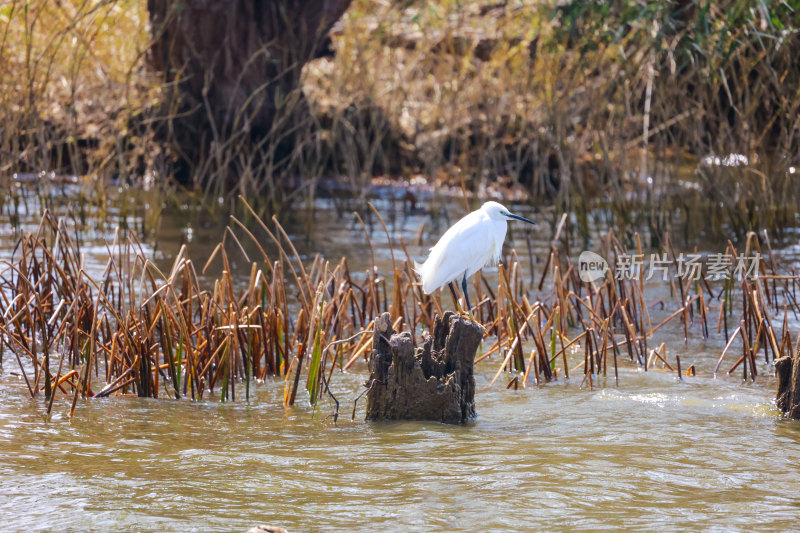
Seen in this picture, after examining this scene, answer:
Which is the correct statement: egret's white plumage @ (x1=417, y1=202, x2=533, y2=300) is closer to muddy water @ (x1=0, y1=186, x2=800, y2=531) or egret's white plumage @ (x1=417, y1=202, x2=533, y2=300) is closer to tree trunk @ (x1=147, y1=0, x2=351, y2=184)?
muddy water @ (x1=0, y1=186, x2=800, y2=531)

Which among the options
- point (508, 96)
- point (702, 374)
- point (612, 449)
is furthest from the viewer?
point (508, 96)

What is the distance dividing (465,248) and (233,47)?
9.94m

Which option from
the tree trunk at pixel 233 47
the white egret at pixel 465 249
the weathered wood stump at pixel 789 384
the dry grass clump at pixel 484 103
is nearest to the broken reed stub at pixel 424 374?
the white egret at pixel 465 249

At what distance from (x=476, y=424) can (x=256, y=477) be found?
1415 millimetres

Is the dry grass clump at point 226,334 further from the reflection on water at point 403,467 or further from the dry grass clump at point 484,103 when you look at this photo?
the dry grass clump at point 484,103

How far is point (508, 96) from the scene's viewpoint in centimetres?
1670

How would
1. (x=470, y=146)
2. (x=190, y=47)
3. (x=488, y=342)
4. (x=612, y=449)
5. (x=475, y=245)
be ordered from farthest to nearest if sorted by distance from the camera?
(x=470, y=146)
(x=190, y=47)
(x=488, y=342)
(x=475, y=245)
(x=612, y=449)

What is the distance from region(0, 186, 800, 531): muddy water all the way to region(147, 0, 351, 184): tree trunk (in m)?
8.79

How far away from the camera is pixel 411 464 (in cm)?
449

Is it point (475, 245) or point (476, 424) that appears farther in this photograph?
point (475, 245)

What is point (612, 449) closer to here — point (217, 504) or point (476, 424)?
point (476, 424)

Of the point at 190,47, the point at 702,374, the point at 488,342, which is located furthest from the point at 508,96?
the point at 702,374

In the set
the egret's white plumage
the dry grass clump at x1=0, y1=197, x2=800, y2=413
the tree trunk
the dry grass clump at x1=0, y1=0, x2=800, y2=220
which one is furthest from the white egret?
the tree trunk

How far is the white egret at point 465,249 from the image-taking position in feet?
19.7
